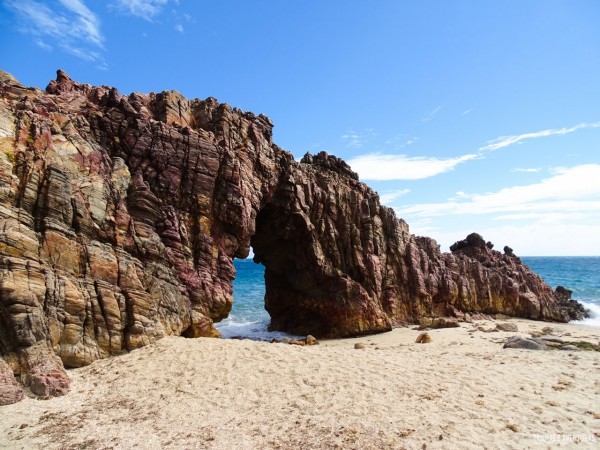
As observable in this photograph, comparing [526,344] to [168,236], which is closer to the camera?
[526,344]

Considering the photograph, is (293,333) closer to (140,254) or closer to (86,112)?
(140,254)

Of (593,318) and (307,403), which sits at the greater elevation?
(307,403)

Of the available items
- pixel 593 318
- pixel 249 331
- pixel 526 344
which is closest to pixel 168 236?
pixel 249 331

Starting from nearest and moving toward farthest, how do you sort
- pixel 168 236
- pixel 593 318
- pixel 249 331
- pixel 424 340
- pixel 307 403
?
pixel 307 403 → pixel 168 236 → pixel 424 340 → pixel 249 331 → pixel 593 318

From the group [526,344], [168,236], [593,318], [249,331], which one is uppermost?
[168,236]

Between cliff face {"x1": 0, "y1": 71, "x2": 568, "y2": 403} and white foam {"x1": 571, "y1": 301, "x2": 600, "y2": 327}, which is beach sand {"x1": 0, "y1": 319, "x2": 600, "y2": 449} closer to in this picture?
cliff face {"x1": 0, "y1": 71, "x2": 568, "y2": 403}

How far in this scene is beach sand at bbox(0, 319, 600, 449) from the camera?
10797mm

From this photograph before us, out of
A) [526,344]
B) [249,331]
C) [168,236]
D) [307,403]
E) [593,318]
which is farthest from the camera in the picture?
[593,318]

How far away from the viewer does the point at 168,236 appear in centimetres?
2245

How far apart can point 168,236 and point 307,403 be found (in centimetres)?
1397

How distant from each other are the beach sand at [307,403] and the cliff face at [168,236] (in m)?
2.15

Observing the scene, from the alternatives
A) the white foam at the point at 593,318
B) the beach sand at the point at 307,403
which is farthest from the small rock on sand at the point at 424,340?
the white foam at the point at 593,318

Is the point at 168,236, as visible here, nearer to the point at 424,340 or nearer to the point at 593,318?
the point at 424,340

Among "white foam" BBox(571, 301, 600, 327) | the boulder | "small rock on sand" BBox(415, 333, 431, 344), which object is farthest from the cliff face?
the boulder
